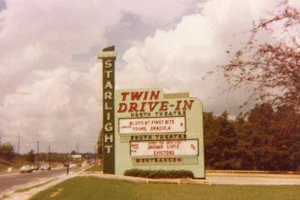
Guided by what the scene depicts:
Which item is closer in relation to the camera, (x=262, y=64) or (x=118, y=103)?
(x=262, y=64)

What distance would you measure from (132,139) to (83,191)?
10.6 m

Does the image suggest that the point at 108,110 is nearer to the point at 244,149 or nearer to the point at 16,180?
the point at 16,180

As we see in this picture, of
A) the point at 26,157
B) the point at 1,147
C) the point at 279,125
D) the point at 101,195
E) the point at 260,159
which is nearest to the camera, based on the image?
the point at 279,125

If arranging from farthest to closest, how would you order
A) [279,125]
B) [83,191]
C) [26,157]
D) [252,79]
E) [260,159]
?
[26,157], [260,159], [83,191], [279,125], [252,79]

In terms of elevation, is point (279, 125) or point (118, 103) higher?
point (118, 103)

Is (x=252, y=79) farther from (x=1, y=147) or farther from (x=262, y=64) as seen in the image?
(x=1, y=147)

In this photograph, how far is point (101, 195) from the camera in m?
17.8

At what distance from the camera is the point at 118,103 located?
30719 millimetres

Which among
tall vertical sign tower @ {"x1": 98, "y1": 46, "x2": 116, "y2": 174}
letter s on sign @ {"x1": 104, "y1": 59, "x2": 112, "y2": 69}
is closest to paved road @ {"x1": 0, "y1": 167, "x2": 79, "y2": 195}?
tall vertical sign tower @ {"x1": 98, "y1": 46, "x2": 116, "y2": 174}

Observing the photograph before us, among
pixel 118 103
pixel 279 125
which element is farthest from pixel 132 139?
pixel 279 125

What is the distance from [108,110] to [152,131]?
396 centimetres

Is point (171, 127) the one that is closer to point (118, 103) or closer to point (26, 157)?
point (118, 103)

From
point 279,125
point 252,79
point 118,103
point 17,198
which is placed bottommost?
point 17,198

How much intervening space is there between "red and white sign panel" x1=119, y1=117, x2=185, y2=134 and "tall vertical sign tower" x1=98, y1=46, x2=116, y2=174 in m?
1.05
